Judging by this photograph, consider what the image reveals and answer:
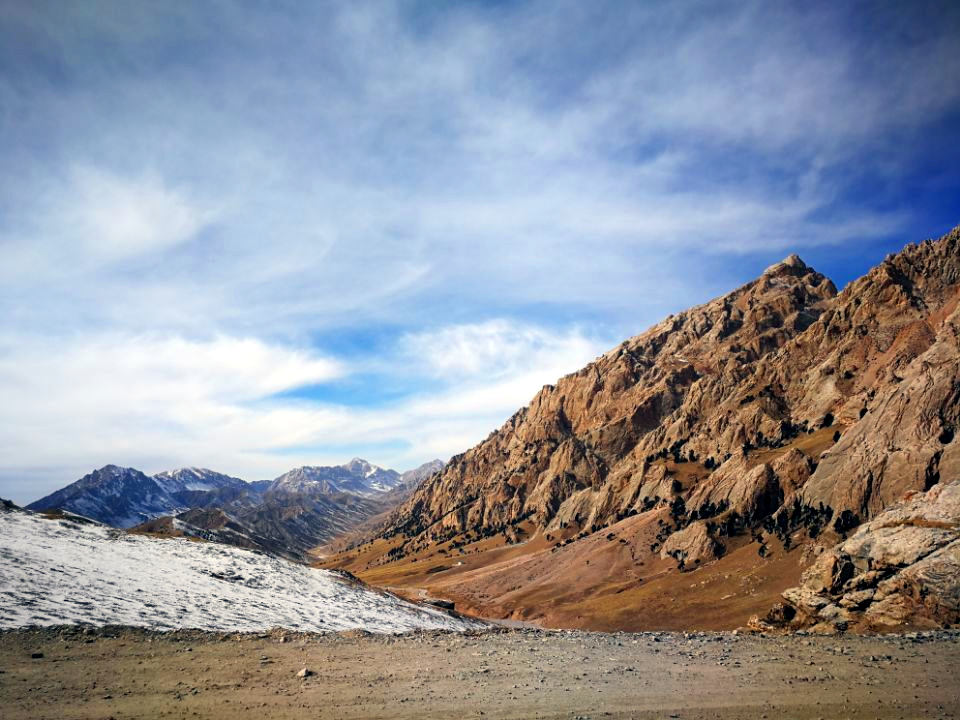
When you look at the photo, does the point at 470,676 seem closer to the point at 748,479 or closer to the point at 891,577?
the point at 891,577

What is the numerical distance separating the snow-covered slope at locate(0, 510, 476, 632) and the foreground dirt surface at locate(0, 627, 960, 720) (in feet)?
10.2

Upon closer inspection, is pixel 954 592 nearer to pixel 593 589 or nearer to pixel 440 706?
pixel 440 706

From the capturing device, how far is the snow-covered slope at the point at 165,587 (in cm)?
2306

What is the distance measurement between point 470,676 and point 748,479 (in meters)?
99.5

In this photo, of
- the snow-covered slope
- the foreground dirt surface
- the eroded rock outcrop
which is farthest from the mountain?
the foreground dirt surface

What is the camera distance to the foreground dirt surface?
46.9 ft

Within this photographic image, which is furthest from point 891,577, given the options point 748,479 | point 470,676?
point 748,479

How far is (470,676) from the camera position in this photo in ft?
55.6

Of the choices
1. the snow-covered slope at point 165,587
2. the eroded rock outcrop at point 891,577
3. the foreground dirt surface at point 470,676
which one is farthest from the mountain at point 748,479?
the foreground dirt surface at point 470,676

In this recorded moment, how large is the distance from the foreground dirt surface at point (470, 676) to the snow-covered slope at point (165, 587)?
3122mm

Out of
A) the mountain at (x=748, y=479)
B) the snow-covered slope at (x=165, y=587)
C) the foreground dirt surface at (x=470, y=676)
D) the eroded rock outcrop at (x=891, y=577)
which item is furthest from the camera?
the mountain at (x=748, y=479)

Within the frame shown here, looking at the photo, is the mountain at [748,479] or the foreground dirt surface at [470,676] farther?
the mountain at [748,479]

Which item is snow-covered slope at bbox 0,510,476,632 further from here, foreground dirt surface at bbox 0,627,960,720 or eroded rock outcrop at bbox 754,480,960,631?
eroded rock outcrop at bbox 754,480,960,631

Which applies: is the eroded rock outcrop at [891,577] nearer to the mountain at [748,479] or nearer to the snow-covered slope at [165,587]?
the snow-covered slope at [165,587]
